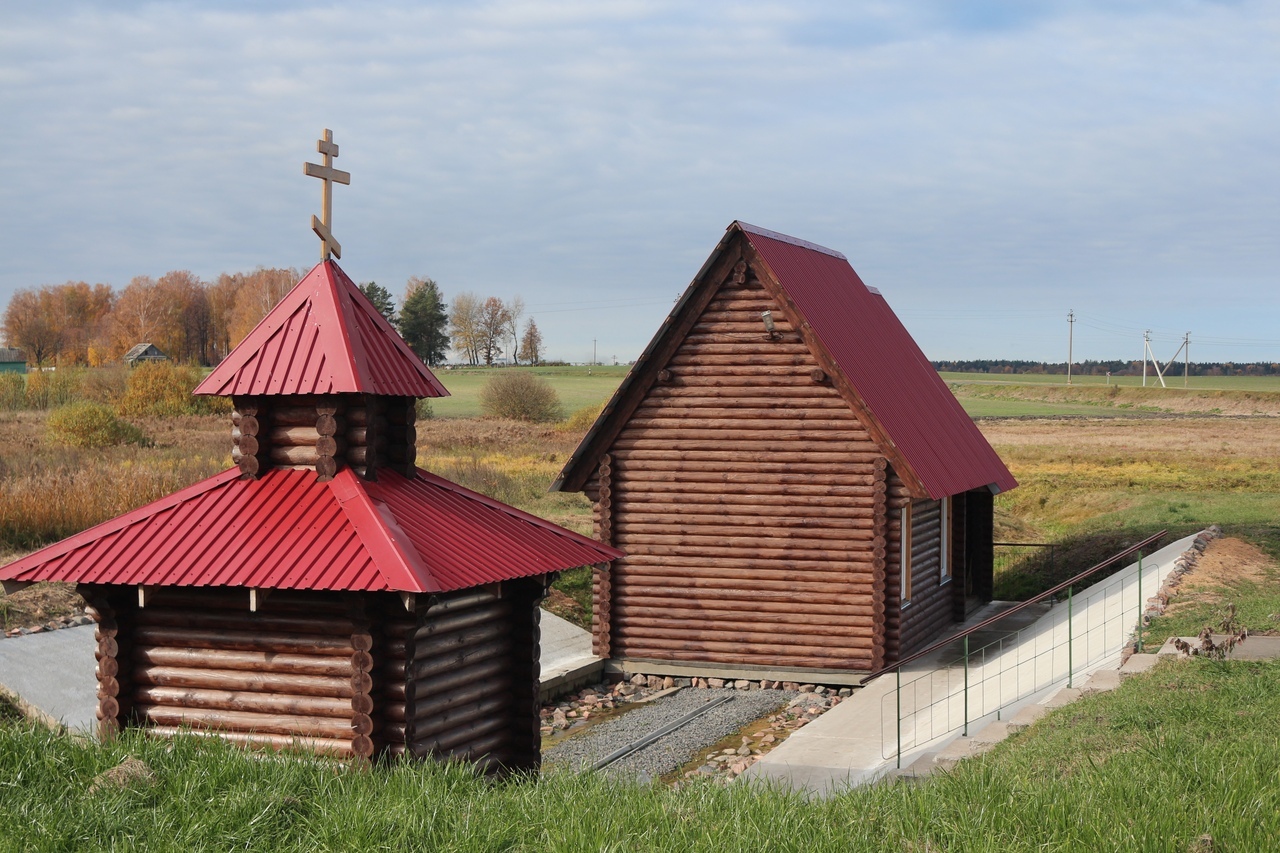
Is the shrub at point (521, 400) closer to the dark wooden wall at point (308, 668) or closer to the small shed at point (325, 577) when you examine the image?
the small shed at point (325, 577)

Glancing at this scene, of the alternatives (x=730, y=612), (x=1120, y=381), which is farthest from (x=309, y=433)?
(x=1120, y=381)

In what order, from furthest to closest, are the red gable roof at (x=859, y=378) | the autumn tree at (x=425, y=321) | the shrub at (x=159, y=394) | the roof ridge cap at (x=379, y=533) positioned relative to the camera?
the autumn tree at (x=425, y=321), the shrub at (x=159, y=394), the red gable roof at (x=859, y=378), the roof ridge cap at (x=379, y=533)

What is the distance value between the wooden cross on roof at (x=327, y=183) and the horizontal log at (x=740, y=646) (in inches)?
356

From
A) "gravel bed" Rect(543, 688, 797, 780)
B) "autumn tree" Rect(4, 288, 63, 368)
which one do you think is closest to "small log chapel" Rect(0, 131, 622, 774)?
"gravel bed" Rect(543, 688, 797, 780)

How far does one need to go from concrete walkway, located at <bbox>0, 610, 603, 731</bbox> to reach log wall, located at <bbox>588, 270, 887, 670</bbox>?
1.95 metres

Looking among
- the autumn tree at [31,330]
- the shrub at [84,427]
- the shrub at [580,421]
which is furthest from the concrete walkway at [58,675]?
the autumn tree at [31,330]

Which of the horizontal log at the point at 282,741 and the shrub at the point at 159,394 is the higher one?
the shrub at the point at 159,394

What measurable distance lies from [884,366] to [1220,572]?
19.9ft

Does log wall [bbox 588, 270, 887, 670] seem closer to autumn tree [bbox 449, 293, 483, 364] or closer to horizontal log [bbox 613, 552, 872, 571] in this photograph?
horizontal log [bbox 613, 552, 872, 571]

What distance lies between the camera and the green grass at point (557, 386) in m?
72.8

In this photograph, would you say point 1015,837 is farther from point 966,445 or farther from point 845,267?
point 845,267

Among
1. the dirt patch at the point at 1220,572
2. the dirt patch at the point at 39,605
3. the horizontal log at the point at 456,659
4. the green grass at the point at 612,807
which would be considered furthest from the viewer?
the dirt patch at the point at 1220,572

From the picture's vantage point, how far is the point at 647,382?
18703 mm

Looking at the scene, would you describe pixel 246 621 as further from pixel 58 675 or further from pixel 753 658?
pixel 753 658
